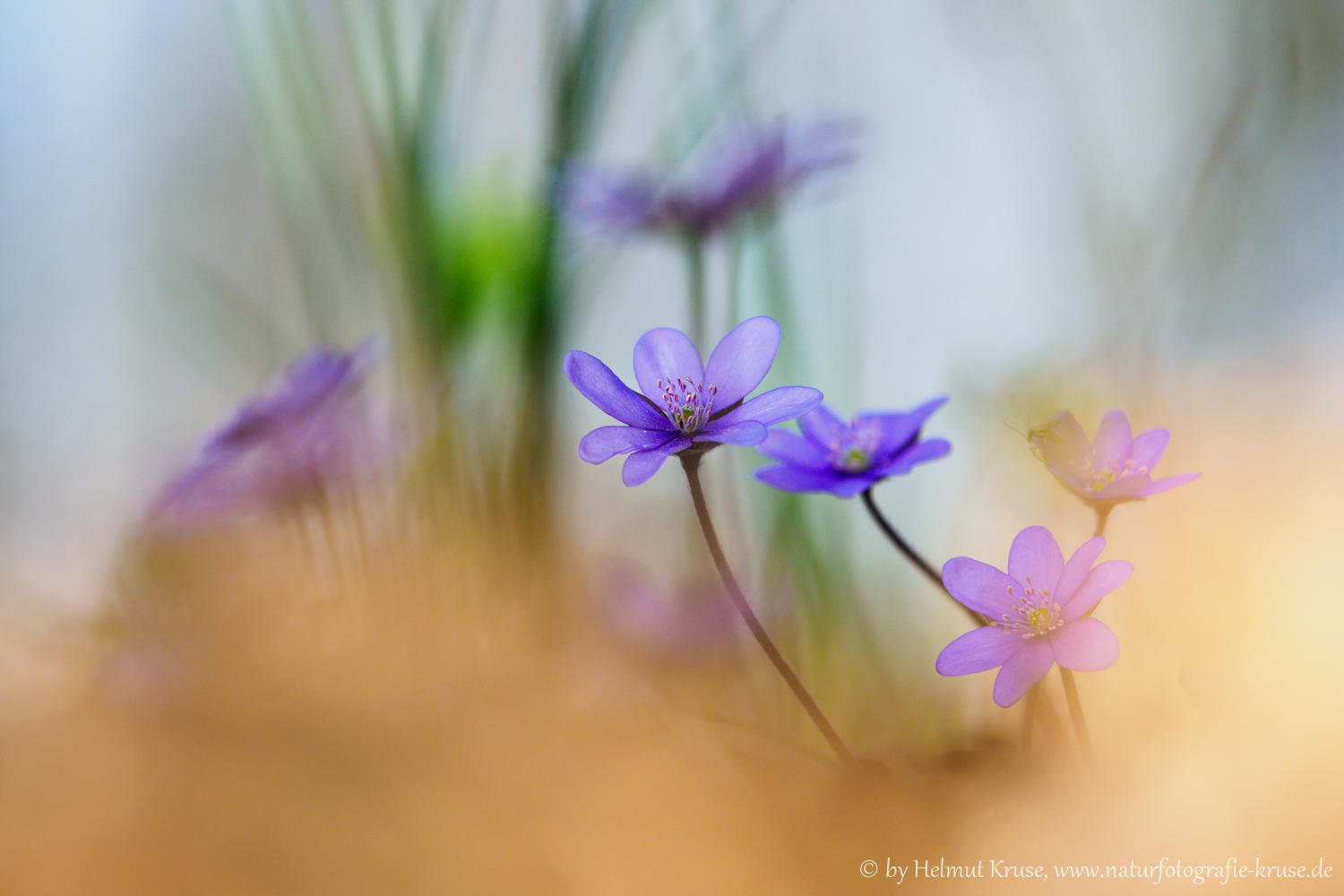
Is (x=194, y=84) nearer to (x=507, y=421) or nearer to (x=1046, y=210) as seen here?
(x=507, y=421)

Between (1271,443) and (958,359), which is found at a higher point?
(958,359)

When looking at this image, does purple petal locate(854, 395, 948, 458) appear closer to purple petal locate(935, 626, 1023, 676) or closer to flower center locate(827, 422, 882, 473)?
flower center locate(827, 422, 882, 473)

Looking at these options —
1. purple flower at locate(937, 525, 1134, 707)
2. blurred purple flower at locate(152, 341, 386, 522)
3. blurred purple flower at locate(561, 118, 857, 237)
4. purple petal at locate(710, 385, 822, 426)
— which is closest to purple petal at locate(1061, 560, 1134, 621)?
purple flower at locate(937, 525, 1134, 707)

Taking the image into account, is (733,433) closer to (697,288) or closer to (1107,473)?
(1107,473)

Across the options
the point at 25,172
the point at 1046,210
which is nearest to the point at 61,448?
the point at 25,172

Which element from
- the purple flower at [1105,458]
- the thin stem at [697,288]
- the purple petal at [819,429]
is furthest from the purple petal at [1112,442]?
the thin stem at [697,288]

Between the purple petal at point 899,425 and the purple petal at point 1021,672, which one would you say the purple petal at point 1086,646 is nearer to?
the purple petal at point 1021,672
